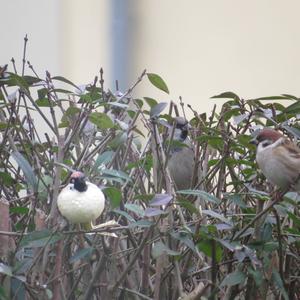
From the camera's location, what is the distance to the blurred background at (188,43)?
2.91 meters

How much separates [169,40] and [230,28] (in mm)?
401

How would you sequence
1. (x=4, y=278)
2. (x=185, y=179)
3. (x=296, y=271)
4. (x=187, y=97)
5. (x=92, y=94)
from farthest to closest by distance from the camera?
(x=187, y=97) → (x=185, y=179) → (x=296, y=271) → (x=92, y=94) → (x=4, y=278)

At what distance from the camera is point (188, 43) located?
366 centimetres

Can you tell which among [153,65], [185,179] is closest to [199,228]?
[185,179]

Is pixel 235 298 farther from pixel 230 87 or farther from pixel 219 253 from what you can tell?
pixel 230 87

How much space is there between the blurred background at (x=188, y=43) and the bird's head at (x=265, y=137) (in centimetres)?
80

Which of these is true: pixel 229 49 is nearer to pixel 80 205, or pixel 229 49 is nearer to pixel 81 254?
pixel 81 254

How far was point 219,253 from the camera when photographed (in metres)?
1.68

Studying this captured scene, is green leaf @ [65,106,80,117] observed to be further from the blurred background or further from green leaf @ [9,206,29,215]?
the blurred background

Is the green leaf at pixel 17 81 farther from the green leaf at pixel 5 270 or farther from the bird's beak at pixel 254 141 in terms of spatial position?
the bird's beak at pixel 254 141

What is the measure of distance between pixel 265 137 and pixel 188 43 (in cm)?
171

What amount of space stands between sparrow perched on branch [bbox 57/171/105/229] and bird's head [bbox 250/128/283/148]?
0.75 m

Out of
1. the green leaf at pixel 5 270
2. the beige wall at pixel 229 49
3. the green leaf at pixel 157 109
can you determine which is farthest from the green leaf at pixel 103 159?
the beige wall at pixel 229 49

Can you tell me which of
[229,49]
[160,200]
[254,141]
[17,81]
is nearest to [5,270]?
[160,200]
